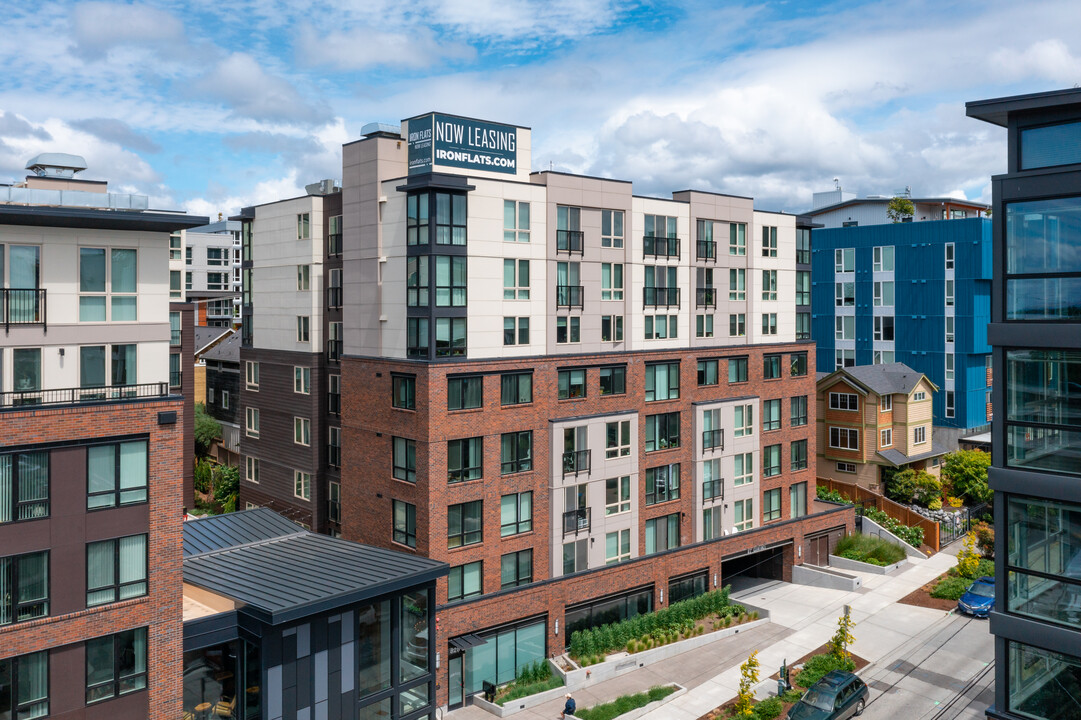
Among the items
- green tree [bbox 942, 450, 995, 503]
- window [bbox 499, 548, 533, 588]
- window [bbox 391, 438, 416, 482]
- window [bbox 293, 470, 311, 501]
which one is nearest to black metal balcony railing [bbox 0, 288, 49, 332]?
window [bbox 391, 438, 416, 482]

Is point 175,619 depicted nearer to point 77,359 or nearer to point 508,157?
point 77,359

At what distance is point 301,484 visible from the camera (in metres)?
46.1

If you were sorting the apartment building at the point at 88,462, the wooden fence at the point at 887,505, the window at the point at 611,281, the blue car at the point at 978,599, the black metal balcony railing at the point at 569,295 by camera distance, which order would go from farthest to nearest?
the wooden fence at the point at 887,505
the blue car at the point at 978,599
the window at the point at 611,281
the black metal balcony railing at the point at 569,295
the apartment building at the point at 88,462

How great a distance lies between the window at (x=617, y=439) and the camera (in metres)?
42.9

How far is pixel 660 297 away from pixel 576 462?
36.4ft

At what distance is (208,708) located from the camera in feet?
93.2

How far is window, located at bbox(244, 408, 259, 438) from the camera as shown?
49888mm

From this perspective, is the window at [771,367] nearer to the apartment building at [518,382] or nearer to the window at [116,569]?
the apartment building at [518,382]

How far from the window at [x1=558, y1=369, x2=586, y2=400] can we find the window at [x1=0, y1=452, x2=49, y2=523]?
23.3 meters

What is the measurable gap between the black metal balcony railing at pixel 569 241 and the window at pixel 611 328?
13.4 ft

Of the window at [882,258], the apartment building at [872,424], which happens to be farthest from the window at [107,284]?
the window at [882,258]

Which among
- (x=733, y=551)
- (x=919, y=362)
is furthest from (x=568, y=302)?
(x=919, y=362)

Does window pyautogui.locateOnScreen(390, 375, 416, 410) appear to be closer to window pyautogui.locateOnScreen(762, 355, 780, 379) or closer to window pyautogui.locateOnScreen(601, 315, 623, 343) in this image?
window pyautogui.locateOnScreen(601, 315, 623, 343)

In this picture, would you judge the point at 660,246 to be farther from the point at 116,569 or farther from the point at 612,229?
the point at 116,569
